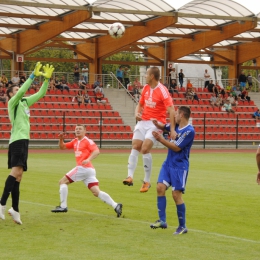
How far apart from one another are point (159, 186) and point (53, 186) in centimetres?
717

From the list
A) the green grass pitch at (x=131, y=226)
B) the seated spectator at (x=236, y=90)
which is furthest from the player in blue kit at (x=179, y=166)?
the seated spectator at (x=236, y=90)

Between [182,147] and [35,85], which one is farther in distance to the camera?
[35,85]

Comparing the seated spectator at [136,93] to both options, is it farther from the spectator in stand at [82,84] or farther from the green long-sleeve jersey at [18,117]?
the green long-sleeve jersey at [18,117]

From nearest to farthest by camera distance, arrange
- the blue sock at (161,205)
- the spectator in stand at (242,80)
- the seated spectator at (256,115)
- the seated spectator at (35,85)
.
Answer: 1. the blue sock at (161,205)
2. the seated spectator at (35,85)
3. the seated spectator at (256,115)
4. the spectator in stand at (242,80)

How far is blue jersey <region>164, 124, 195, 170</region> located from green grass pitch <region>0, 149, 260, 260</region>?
999 millimetres

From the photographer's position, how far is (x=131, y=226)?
10.3 m

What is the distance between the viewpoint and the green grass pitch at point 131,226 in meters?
8.38

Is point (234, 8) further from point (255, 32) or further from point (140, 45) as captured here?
point (140, 45)

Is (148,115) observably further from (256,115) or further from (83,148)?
(256,115)

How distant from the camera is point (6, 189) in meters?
10.5

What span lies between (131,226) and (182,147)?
5.41 ft

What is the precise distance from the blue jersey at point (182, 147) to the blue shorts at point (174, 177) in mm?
59

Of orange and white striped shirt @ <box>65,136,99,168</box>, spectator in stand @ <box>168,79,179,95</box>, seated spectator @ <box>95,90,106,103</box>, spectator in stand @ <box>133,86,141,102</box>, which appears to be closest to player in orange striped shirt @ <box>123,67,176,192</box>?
orange and white striped shirt @ <box>65,136,99,168</box>

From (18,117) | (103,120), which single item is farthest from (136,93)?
(18,117)
